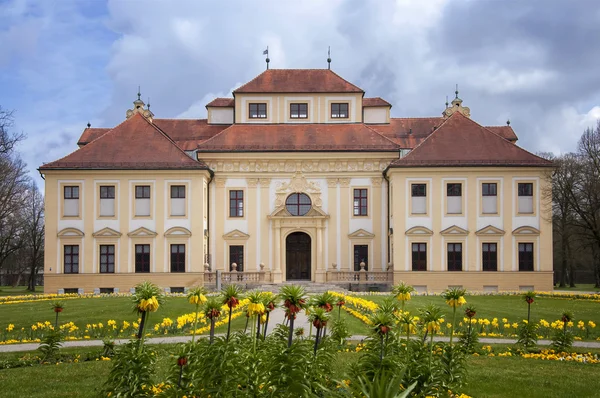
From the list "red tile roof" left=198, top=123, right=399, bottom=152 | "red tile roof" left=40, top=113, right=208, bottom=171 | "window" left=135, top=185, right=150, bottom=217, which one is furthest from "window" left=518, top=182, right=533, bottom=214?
"window" left=135, top=185, right=150, bottom=217

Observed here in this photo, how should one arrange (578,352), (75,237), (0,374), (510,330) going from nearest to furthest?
1. (0,374)
2. (578,352)
3. (510,330)
4. (75,237)

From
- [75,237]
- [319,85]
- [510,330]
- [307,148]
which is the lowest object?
[510,330]

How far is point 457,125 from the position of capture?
148ft

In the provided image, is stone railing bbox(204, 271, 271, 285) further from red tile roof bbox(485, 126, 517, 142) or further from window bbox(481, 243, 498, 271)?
red tile roof bbox(485, 126, 517, 142)

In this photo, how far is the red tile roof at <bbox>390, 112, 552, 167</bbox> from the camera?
1672 inches

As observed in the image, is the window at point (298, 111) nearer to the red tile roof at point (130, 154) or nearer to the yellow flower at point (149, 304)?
the red tile roof at point (130, 154)

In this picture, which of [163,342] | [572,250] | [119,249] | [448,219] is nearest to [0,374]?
[163,342]

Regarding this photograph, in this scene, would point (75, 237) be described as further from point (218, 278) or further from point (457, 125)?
point (457, 125)

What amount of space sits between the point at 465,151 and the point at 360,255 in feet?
31.2

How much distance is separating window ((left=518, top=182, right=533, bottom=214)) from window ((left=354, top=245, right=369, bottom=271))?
33.1ft

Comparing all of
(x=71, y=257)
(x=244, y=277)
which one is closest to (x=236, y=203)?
(x=244, y=277)

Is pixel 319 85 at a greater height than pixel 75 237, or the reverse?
pixel 319 85

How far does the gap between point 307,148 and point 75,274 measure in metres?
16.6

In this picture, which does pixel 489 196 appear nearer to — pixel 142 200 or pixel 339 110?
pixel 339 110
